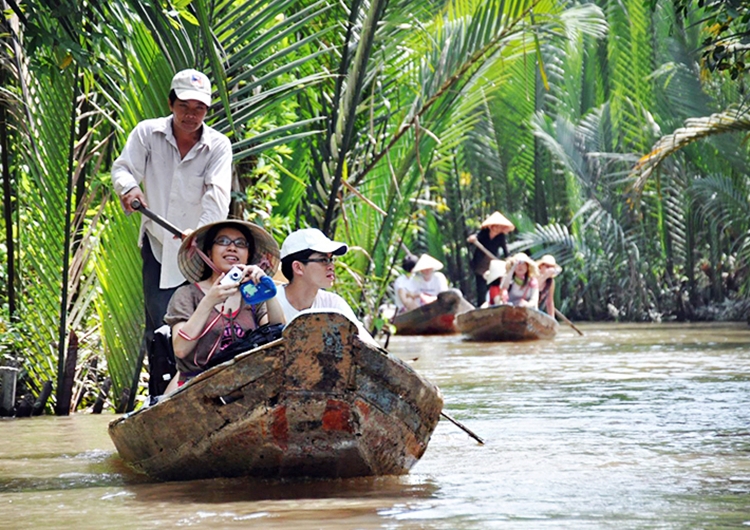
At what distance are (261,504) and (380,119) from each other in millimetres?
5471

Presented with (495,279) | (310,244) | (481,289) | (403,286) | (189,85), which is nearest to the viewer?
(310,244)

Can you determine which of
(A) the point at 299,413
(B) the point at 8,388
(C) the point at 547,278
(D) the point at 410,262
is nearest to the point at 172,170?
(A) the point at 299,413

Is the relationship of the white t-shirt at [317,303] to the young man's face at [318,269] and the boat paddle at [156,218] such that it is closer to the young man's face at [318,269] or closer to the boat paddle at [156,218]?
the young man's face at [318,269]

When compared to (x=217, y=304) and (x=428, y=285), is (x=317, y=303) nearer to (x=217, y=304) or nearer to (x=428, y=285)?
(x=217, y=304)

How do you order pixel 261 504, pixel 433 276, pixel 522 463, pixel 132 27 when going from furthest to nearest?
pixel 433 276
pixel 132 27
pixel 522 463
pixel 261 504

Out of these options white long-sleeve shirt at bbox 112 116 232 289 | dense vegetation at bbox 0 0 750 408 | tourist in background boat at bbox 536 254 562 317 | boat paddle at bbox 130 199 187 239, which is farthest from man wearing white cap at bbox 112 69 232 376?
tourist in background boat at bbox 536 254 562 317

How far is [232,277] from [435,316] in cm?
1446

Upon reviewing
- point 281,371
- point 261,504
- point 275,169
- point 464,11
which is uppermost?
point 464,11

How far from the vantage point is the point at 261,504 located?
492 cm

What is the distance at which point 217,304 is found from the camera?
5402mm

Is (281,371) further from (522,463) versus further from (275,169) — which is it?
(275,169)

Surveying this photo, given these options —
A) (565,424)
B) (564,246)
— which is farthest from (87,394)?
(564,246)

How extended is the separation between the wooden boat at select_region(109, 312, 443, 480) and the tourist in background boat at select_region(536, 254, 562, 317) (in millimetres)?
12607

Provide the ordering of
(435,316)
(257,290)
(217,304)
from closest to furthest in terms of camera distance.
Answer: (257,290) → (217,304) → (435,316)
